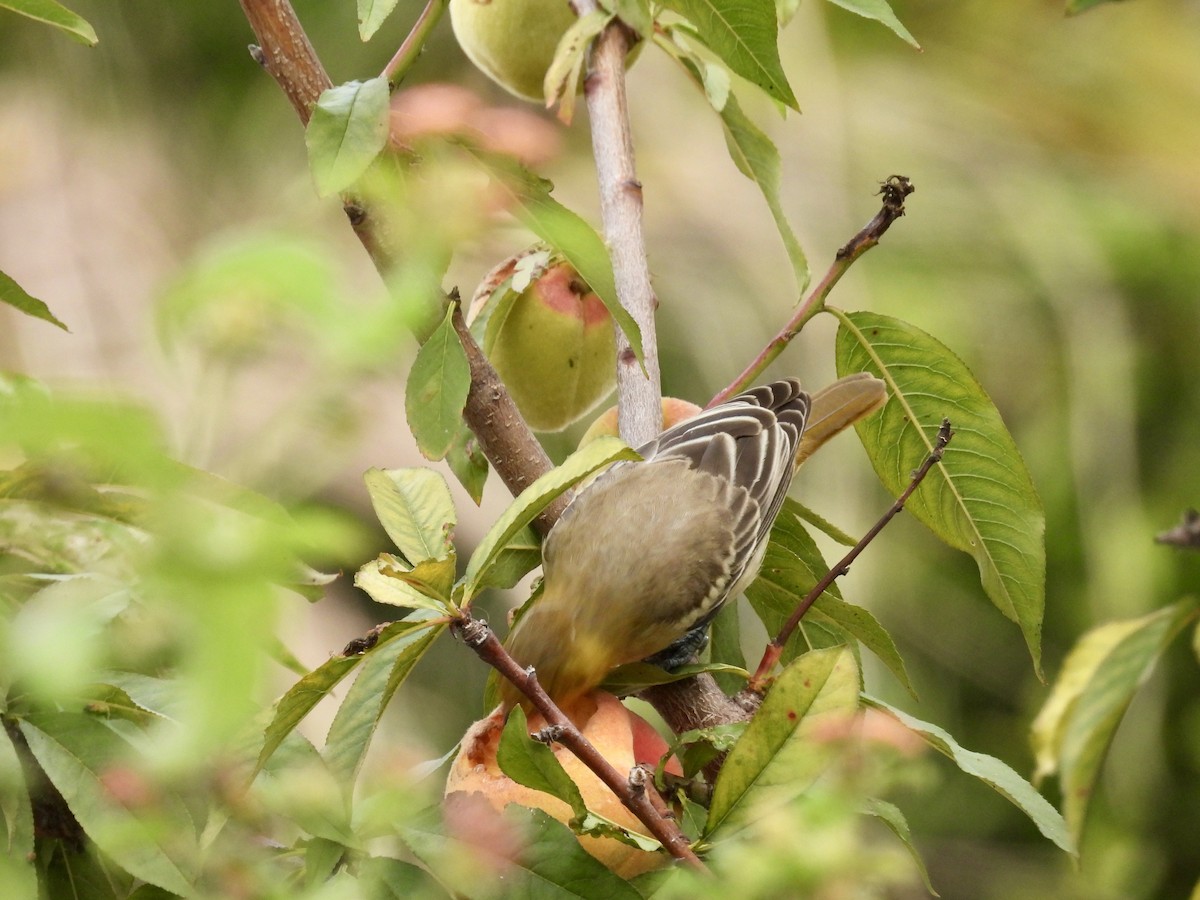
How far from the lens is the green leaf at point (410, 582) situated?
14.0 inches

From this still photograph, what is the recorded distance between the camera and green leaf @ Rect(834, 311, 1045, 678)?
0.52 metres

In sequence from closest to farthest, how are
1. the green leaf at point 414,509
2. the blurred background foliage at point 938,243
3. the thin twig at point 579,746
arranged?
1. the thin twig at point 579,746
2. the green leaf at point 414,509
3. the blurred background foliage at point 938,243

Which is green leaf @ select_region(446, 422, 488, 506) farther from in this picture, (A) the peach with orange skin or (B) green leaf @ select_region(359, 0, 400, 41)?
(B) green leaf @ select_region(359, 0, 400, 41)

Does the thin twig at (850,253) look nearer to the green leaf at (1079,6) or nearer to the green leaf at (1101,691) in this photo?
the green leaf at (1079,6)

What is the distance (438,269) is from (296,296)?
0.81ft

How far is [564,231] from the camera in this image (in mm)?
465

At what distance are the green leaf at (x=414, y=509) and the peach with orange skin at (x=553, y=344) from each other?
0.54ft

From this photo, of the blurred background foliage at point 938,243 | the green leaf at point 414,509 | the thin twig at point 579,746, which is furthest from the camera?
the blurred background foliage at point 938,243

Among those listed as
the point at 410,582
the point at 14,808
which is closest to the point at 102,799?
the point at 14,808

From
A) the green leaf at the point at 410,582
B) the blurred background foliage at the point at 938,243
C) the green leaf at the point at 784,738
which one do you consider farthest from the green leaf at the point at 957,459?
the blurred background foliage at the point at 938,243

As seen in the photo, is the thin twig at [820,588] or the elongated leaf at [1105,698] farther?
the elongated leaf at [1105,698]

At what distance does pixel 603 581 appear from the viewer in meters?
0.61

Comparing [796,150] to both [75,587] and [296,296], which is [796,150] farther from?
[296,296]

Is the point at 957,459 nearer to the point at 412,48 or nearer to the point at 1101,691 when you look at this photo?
the point at 1101,691
